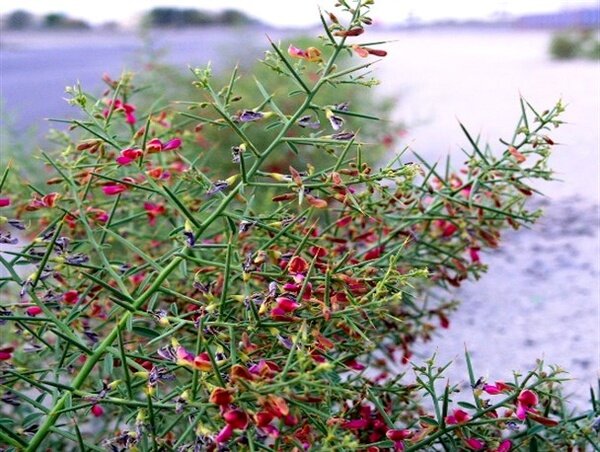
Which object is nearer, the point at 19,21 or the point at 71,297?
the point at 71,297

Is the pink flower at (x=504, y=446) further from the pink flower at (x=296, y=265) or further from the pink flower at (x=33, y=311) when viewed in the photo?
the pink flower at (x=33, y=311)

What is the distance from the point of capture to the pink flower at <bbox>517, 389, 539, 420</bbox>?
3.27ft

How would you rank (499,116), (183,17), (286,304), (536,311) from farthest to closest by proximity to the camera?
(183,17), (499,116), (536,311), (286,304)

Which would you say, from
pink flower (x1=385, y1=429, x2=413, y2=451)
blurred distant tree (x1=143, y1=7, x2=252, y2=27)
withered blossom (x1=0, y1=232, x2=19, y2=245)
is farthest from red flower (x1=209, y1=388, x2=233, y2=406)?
blurred distant tree (x1=143, y1=7, x2=252, y2=27)

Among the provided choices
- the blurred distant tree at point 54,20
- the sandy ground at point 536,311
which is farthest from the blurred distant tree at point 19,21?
the sandy ground at point 536,311

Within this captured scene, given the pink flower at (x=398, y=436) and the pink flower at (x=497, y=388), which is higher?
the pink flower at (x=497, y=388)

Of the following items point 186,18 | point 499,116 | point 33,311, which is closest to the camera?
point 33,311

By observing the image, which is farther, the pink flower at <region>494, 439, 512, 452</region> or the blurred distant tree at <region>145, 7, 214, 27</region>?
the blurred distant tree at <region>145, 7, 214, 27</region>

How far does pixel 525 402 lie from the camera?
1002mm

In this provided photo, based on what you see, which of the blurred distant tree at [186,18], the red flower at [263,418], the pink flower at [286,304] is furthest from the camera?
the blurred distant tree at [186,18]

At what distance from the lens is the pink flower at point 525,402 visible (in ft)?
3.27

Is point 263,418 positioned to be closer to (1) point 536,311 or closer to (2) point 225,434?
(2) point 225,434

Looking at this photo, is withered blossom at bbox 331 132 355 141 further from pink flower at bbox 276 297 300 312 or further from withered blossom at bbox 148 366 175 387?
withered blossom at bbox 148 366 175 387

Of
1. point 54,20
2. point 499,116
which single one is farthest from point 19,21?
point 499,116
